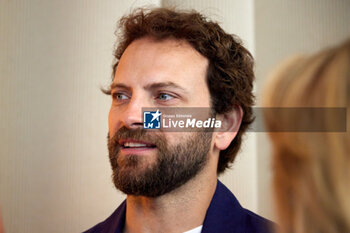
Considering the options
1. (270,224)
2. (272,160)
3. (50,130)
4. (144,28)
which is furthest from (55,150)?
(272,160)

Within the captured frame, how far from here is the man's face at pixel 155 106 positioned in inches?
36.0

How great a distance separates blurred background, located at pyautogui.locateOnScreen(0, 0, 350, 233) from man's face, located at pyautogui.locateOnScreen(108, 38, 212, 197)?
0.36 meters

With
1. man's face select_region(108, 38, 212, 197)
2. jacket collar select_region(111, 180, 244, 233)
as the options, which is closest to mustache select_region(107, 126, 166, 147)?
man's face select_region(108, 38, 212, 197)

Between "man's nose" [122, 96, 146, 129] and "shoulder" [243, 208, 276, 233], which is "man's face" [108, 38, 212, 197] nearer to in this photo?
"man's nose" [122, 96, 146, 129]

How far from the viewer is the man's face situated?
914 mm

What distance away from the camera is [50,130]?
138cm

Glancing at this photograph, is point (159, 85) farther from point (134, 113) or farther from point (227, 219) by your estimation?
point (227, 219)

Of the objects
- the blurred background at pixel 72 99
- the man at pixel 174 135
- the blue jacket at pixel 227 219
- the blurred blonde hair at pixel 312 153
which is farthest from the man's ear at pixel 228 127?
the blurred blonde hair at pixel 312 153

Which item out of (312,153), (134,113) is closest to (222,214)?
(134,113)

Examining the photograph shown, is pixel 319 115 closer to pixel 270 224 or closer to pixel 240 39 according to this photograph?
pixel 270 224

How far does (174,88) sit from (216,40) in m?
0.21

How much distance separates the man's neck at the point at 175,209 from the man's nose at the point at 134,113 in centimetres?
19

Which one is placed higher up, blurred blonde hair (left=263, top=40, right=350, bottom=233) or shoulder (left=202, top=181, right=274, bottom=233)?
blurred blonde hair (left=263, top=40, right=350, bottom=233)

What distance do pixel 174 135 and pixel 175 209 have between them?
0.18m
